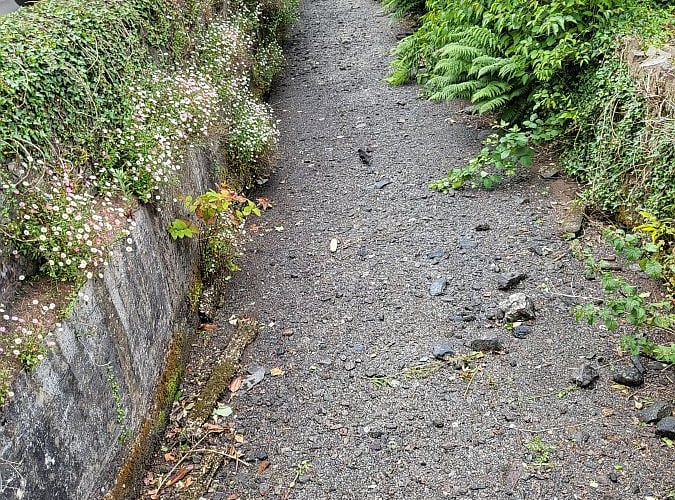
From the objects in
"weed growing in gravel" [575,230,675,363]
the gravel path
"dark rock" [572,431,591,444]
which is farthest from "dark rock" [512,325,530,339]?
"dark rock" [572,431,591,444]

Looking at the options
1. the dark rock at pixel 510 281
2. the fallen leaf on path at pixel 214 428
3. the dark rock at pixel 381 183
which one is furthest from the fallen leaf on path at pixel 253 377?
A: the dark rock at pixel 381 183

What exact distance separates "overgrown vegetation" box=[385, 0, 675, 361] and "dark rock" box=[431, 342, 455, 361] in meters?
0.89

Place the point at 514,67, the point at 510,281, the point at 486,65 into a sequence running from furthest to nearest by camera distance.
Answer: the point at 486,65, the point at 514,67, the point at 510,281

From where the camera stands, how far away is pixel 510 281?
4477mm

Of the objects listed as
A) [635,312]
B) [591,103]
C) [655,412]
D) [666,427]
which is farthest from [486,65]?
[666,427]

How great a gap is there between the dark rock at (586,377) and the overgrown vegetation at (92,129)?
9.25 feet

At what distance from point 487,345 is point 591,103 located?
2.74m

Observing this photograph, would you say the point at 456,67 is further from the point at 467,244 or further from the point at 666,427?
the point at 666,427

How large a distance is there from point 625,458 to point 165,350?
290cm

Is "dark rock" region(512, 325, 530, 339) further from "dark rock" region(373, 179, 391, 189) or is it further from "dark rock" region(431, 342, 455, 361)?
"dark rock" region(373, 179, 391, 189)

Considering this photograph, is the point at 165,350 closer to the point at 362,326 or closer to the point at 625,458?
the point at 362,326

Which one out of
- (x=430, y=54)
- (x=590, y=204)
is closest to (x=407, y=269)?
(x=590, y=204)

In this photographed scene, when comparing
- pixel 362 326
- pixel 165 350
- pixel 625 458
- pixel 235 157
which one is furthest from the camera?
pixel 235 157

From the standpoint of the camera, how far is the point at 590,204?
5074 mm
